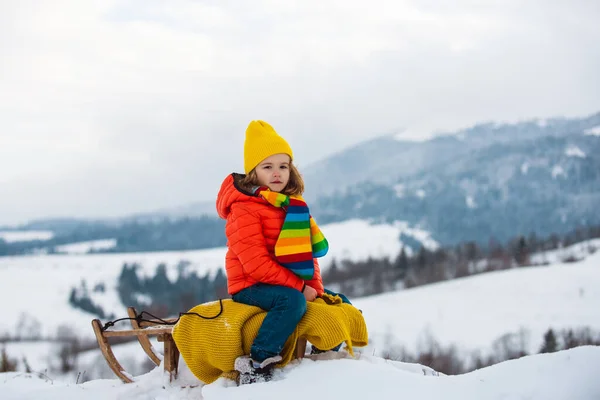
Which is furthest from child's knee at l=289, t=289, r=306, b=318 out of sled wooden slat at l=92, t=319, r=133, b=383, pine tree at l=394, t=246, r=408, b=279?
pine tree at l=394, t=246, r=408, b=279

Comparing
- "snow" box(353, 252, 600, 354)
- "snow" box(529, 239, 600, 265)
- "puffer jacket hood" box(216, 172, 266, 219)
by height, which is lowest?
"snow" box(353, 252, 600, 354)

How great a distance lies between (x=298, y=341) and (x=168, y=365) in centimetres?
161

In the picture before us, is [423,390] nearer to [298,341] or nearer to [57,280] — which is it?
[298,341]

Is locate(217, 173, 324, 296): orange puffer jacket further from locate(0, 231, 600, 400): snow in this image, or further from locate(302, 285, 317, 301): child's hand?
locate(0, 231, 600, 400): snow

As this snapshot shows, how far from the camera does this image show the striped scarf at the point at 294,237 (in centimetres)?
570

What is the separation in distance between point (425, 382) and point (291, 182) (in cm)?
242

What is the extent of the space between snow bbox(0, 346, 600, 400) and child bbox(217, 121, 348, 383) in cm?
34

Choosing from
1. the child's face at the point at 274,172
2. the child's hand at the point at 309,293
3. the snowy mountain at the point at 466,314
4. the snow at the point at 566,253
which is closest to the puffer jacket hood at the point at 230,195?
the child's face at the point at 274,172

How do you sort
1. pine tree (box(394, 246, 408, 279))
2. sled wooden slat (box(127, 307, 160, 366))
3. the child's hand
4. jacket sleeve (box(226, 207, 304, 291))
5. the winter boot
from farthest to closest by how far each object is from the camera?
pine tree (box(394, 246, 408, 279))
sled wooden slat (box(127, 307, 160, 366))
the child's hand
jacket sleeve (box(226, 207, 304, 291))
the winter boot

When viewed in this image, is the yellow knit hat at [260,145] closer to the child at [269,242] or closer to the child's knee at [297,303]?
the child at [269,242]

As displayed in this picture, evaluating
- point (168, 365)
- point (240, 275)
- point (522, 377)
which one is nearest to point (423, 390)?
point (522, 377)

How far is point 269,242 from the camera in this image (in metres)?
5.80

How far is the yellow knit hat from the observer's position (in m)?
5.98

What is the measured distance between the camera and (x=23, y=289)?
185 meters
